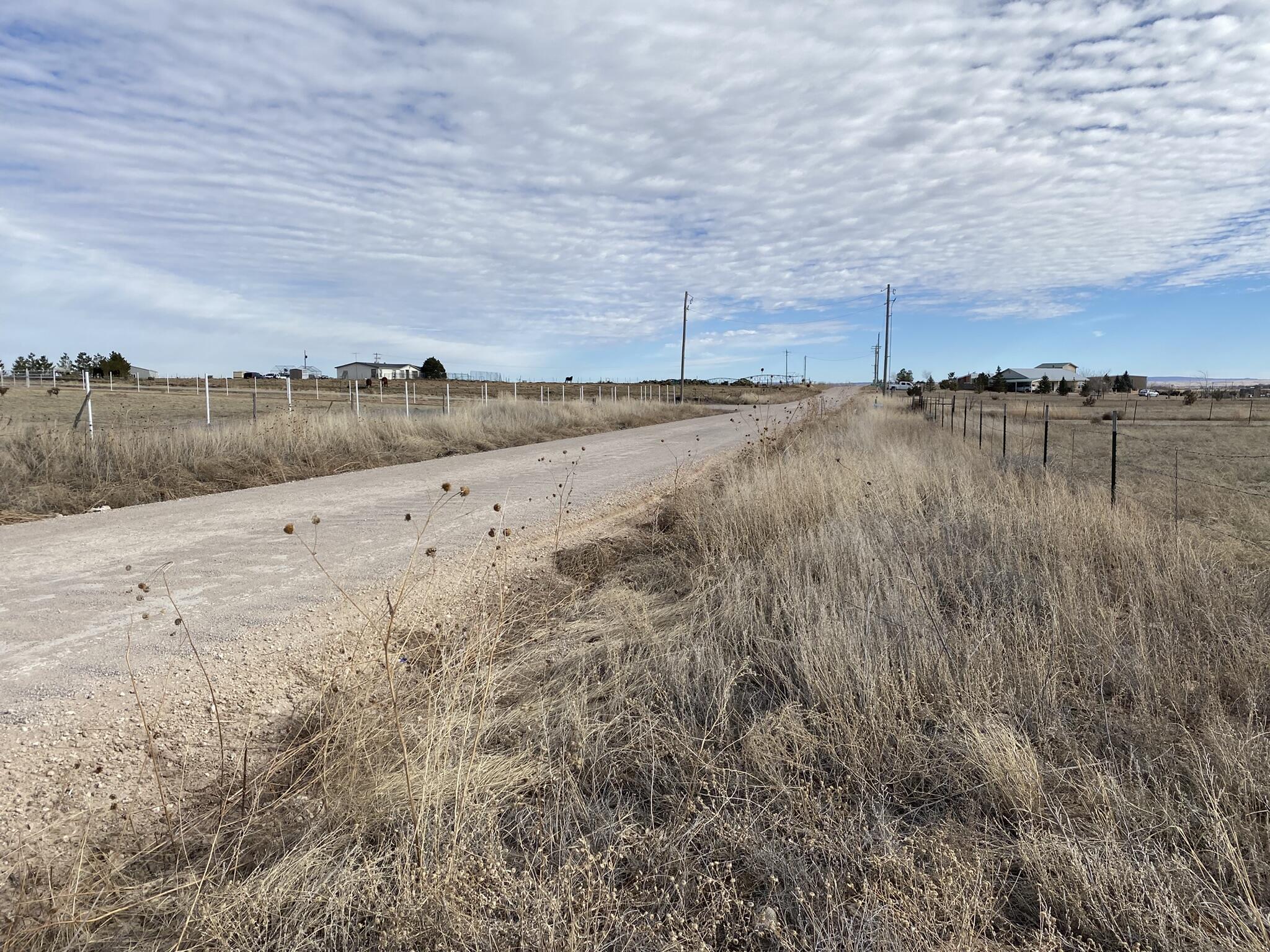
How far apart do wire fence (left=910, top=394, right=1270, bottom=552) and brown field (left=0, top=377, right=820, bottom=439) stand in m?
14.4

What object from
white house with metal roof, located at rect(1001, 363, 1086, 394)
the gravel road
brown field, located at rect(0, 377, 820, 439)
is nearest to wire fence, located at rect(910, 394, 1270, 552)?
the gravel road

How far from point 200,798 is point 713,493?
6.76 meters

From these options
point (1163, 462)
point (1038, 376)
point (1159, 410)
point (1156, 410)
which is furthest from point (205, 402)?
point (1038, 376)

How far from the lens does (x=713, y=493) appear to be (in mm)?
8898

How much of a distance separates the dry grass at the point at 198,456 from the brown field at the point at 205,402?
0.85 meters

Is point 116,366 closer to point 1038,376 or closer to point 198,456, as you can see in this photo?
point 198,456

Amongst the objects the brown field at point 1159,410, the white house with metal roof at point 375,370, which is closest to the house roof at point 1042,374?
the brown field at point 1159,410

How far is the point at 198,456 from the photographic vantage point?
11.1m

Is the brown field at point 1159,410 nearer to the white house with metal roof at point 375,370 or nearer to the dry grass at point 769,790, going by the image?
the dry grass at point 769,790

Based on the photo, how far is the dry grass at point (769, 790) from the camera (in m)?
2.14

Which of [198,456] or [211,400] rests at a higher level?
[211,400]

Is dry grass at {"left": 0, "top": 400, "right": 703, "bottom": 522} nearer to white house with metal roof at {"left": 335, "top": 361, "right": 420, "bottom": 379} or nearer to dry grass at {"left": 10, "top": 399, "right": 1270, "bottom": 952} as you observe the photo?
dry grass at {"left": 10, "top": 399, "right": 1270, "bottom": 952}

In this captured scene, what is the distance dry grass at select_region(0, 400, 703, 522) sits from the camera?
909 centimetres

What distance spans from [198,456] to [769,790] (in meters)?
11.2
